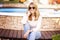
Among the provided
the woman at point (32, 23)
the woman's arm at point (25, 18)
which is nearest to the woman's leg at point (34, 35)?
the woman at point (32, 23)

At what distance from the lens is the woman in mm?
2431

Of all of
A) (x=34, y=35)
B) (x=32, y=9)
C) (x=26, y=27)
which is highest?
(x=32, y=9)

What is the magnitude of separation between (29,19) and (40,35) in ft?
0.87

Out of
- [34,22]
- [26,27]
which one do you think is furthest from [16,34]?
[34,22]

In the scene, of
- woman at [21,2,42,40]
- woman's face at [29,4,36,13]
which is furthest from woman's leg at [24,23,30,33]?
woman's face at [29,4,36,13]

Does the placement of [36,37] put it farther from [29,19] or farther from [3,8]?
[3,8]

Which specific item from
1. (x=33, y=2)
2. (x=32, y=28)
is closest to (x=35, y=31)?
(x=32, y=28)

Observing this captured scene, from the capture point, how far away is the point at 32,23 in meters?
2.44

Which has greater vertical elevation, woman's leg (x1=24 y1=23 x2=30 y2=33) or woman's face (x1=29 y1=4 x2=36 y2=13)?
woman's face (x1=29 y1=4 x2=36 y2=13)

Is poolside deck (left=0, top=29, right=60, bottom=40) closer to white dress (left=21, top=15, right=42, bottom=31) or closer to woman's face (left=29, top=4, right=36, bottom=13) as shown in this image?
white dress (left=21, top=15, right=42, bottom=31)

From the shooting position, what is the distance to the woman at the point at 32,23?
2.43 metres

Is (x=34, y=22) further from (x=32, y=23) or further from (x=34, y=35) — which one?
(x=34, y=35)

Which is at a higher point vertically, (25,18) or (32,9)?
(32,9)

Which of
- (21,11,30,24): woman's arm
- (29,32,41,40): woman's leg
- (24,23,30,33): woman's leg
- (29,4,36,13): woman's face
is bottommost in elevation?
(29,32,41,40): woman's leg
